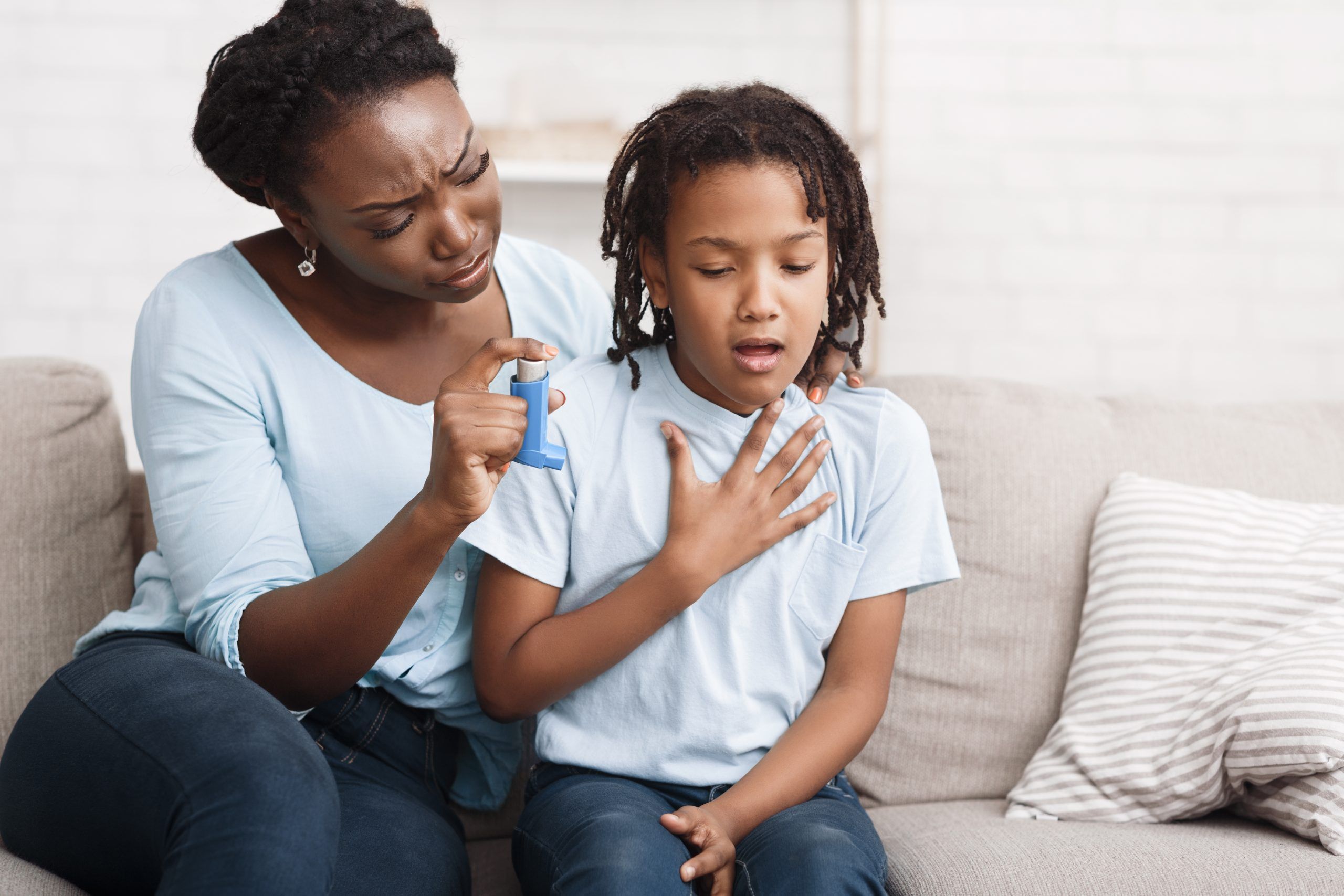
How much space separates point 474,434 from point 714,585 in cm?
38

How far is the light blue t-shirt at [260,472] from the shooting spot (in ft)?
3.88

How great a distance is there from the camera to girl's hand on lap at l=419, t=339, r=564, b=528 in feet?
3.23

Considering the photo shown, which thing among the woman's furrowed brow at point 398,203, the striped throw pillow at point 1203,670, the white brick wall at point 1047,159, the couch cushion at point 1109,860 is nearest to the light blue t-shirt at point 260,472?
the woman's furrowed brow at point 398,203

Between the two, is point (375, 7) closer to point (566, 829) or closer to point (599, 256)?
point (566, 829)

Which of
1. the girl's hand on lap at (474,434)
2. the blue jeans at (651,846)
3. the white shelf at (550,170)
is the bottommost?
the blue jeans at (651,846)

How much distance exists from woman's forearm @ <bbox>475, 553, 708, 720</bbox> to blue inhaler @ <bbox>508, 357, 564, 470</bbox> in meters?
0.20

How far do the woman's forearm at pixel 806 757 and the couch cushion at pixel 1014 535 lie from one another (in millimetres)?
298

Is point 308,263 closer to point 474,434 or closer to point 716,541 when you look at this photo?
point 474,434

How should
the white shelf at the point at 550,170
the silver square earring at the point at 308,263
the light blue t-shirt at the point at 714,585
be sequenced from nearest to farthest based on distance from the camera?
the light blue t-shirt at the point at 714,585 < the silver square earring at the point at 308,263 < the white shelf at the point at 550,170

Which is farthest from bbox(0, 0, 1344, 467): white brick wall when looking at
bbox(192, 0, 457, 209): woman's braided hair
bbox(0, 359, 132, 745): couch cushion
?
bbox(192, 0, 457, 209): woman's braided hair

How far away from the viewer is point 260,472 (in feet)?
4.01

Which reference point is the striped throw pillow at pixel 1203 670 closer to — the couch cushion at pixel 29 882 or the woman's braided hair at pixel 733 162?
the woman's braided hair at pixel 733 162

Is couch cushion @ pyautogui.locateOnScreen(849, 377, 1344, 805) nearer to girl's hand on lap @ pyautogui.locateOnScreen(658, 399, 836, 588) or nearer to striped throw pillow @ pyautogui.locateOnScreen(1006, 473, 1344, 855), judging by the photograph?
striped throw pillow @ pyautogui.locateOnScreen(1006, 473, 1344, 855)

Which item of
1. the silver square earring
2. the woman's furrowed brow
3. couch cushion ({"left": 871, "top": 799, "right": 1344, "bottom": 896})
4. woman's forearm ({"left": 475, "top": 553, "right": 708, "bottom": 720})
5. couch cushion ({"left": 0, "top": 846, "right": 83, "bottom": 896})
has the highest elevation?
the woman's furrowed brow
